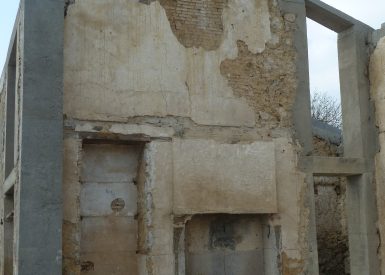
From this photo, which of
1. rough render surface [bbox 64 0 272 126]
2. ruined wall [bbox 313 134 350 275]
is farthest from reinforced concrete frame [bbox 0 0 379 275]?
ruined wall [bbox 313 134 350 275]

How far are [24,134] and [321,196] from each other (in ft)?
23.9

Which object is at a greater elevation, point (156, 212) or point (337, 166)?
point (337, 166)

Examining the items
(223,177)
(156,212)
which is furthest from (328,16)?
(156,212)

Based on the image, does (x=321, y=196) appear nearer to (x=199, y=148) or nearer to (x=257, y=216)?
(x=257, y=216)

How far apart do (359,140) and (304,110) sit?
3.45ft

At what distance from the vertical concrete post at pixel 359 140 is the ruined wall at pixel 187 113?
1.05 meters

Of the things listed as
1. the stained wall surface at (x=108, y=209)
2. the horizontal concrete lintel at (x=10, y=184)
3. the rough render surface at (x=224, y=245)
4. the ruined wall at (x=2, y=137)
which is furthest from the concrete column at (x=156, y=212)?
the ruined wall at (x=2, y=137)

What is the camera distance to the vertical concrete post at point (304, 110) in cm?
703

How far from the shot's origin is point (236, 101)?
6.95 metres

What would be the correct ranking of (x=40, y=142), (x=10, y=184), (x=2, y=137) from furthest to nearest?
(x=2, y=137) < (x=10, y=184) < (x=40, y=142)

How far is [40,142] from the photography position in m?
5.73

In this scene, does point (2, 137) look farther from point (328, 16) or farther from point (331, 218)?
point (331, 218)

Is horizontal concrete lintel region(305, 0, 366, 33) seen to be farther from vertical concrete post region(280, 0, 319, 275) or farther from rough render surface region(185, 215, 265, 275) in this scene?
rough render surface region(185, 215, 265, 275)

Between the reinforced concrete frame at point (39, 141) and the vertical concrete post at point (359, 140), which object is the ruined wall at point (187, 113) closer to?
the reinforced concrete frame at point (39, 141)
